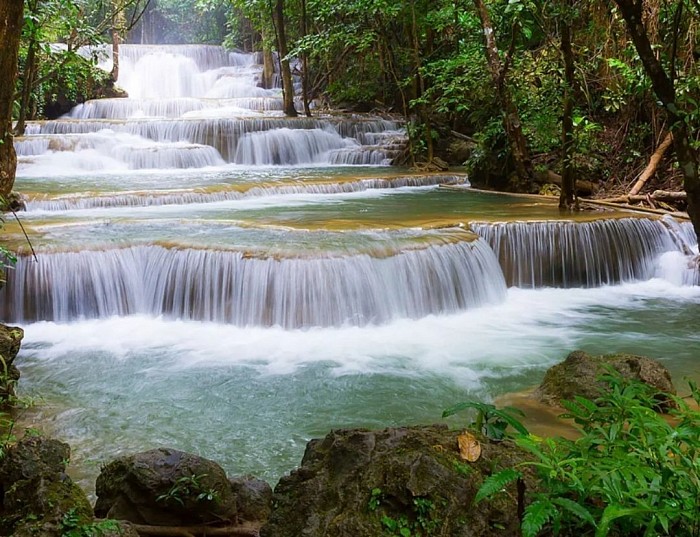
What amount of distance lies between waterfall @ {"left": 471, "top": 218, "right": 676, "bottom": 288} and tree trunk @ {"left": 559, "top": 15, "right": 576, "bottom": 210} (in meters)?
1.06

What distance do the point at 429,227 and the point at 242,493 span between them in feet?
19.0

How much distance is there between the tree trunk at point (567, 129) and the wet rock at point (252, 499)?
7.34 m

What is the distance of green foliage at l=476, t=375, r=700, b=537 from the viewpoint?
1668 millimetres

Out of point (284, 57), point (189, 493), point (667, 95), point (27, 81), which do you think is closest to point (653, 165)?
point (667, 95)

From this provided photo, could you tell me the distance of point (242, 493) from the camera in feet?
9.46

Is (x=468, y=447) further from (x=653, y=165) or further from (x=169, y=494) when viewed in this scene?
(x=653, y=165)

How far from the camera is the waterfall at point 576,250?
335 inches

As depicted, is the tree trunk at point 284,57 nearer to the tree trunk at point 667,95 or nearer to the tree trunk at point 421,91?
the tree trunk at point 421,91

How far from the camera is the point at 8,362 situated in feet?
15.6

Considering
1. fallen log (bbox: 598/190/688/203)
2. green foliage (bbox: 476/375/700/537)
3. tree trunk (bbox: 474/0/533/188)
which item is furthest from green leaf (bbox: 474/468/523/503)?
tree trunk (bbox: 474/0/533/188)

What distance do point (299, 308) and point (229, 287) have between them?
0.79 metres

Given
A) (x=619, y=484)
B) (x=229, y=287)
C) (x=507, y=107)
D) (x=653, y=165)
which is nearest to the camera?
(x=619, y=484)

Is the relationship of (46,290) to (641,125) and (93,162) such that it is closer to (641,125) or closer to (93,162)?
(93,162)

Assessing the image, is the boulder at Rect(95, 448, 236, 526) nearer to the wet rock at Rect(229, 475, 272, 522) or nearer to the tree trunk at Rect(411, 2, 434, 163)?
the wet rock at Rect(229, 475, 272, 522)
